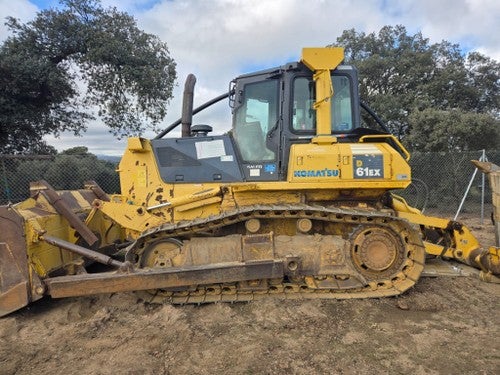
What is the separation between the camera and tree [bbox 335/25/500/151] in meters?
19.4

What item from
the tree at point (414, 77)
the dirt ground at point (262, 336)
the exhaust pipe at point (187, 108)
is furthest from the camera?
the tree at point (414, 77)

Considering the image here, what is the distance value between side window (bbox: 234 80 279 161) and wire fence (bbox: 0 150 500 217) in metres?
5.00

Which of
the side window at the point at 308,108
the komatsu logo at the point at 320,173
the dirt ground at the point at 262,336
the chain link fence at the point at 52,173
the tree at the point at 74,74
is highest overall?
the tree at the point at 74,74

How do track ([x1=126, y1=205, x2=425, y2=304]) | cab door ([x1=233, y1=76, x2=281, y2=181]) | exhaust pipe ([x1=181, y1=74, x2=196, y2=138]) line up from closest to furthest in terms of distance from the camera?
track ([x1=126, y1=205, x2=425, y2=304]), cab door ([x1=233, y1=76, x2=281, y2=181]), exhaust pipe ([x1=181, y1=74, x2=196, y2=138])

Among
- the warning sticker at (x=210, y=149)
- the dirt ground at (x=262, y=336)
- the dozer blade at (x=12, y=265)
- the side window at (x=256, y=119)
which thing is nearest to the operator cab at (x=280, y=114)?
the side window at (x=256, y=119)

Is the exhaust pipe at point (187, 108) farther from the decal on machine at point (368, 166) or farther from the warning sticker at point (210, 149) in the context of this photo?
the decal on machine at point (368, 166)

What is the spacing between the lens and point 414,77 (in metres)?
21.1

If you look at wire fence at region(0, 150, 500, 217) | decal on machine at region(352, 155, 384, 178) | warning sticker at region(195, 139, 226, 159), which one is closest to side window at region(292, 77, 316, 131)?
decal on machine at region(352, 155, 384, 178)

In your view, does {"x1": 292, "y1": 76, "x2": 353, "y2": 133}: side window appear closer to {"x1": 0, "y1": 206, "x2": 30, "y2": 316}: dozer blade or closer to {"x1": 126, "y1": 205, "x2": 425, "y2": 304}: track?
{"x1": 126, "y1": 205, "x2": 425, "y2": 304}: track

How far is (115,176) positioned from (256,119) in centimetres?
696

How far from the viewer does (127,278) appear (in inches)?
159

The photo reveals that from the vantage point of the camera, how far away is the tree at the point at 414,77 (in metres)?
19.4

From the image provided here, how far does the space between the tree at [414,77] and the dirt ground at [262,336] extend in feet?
52.9

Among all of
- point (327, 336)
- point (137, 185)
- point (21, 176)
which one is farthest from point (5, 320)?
point (21, 176)
